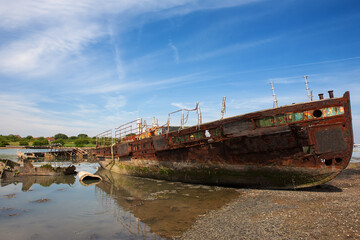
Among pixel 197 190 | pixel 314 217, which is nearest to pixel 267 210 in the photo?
pixel 314 217

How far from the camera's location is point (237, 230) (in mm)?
5965

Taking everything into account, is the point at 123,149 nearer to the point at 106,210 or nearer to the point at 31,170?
the point at 31,170

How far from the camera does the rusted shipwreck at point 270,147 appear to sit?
8555 mm

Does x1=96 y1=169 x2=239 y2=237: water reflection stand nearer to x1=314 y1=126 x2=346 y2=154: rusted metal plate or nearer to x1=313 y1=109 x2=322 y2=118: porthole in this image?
x1=314 y1=126 x2=346 y2=154: rusted metal plate

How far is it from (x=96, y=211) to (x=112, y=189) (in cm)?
478

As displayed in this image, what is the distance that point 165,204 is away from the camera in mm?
9508

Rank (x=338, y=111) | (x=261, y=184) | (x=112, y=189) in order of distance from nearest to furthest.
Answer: (x=338, y=111), (x=261, y=184), (x=112, y=189)

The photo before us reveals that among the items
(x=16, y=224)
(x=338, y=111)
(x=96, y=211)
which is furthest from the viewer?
(x=96, y=211)

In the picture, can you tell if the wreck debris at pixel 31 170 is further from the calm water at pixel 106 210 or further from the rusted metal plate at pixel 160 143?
the rusted metal plate at pixel 160 143

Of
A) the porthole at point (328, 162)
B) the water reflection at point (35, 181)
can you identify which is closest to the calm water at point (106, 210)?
the water reflection at point (35, 181)

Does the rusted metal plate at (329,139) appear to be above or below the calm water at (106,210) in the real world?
above

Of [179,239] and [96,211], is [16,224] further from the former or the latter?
[179,239]

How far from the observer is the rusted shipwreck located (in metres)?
8.55

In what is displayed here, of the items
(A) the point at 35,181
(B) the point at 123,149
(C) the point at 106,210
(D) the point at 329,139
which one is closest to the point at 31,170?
(A) the point at 35,181
